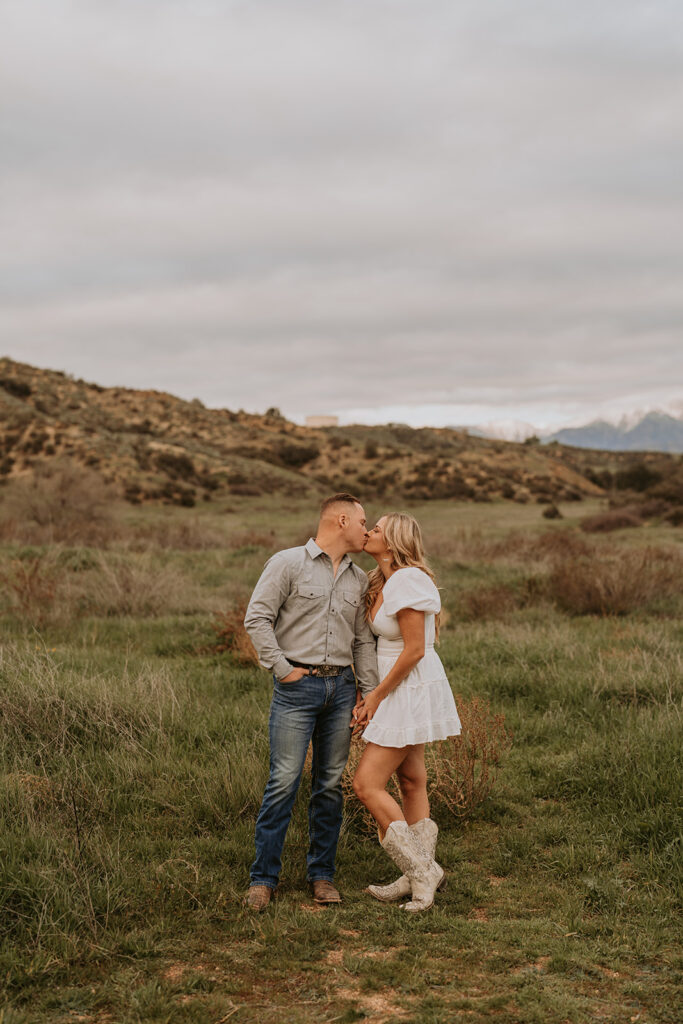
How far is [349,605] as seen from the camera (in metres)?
4.34

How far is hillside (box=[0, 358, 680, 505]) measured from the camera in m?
40.2

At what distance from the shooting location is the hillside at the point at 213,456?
4019cm

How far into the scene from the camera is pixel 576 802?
566 cm

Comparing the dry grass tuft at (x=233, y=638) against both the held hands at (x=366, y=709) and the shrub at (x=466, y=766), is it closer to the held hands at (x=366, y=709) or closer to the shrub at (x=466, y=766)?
the shrub at (x=466, y=766)

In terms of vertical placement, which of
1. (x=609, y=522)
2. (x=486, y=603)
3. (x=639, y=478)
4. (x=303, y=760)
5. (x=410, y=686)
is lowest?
(x=486, y=603)

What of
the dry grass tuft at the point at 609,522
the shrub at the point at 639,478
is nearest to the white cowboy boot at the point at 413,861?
the dry grass tuft at the point at 609,522

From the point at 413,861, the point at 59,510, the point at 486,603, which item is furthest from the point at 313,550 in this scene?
the point at 59,510

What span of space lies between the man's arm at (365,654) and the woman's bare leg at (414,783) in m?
0.44

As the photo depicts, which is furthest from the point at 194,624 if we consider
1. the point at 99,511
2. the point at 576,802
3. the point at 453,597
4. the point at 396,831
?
the point at 99,511

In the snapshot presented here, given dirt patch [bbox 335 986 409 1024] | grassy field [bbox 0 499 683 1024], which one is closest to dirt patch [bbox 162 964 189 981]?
grassy field [bbox 0 499 683 1024]

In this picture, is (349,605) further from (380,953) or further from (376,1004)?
(376,1004)

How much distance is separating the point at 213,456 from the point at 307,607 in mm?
45227

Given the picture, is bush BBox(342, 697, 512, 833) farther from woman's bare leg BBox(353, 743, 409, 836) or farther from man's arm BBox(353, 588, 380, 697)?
man's arm BBox(353, 588, 380, 697)

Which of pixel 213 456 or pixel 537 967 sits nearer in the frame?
pixel 537 967
